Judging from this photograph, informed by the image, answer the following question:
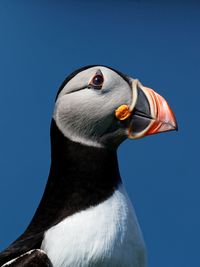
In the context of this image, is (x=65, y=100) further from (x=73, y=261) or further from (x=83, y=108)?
(x=73, y=261)

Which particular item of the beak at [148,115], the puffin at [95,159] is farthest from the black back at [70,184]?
the beak at [148,115]

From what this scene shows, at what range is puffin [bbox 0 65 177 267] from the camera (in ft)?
10.4

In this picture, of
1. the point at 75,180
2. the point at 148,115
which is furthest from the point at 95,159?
the point at 148,115

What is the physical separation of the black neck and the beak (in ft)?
0.54

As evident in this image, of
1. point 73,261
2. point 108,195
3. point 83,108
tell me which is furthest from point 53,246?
point 83,108

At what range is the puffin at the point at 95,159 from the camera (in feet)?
10.4

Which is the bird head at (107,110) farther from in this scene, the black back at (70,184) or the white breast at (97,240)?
the white breast at (97,240)

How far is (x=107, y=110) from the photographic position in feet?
10.8

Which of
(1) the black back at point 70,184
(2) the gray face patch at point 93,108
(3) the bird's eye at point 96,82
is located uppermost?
(3) the bird's eye at point 96,82

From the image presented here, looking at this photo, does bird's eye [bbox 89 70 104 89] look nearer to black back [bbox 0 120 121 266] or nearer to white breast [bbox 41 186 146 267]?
black back [bbox 0 120 121 266]

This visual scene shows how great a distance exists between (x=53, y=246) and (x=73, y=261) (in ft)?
0.32

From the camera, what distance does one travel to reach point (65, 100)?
3.34 meters

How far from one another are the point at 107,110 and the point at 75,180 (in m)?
0.32

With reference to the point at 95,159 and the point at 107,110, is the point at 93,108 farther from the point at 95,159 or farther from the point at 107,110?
the point at 95,159
